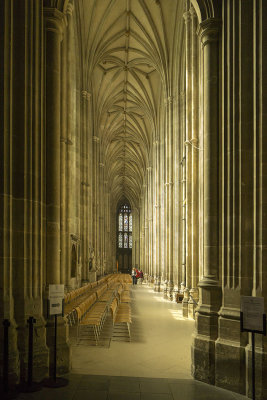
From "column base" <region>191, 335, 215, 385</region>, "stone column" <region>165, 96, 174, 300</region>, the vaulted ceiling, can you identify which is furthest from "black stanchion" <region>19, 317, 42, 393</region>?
the vaulted ceiling

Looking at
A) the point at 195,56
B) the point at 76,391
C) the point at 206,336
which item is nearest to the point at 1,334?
the point at 76,391

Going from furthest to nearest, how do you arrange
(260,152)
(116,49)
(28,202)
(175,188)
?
(116,49)
(175,188)
(28,202)
(260,152)

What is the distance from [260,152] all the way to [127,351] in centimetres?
595

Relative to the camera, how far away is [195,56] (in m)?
16.7

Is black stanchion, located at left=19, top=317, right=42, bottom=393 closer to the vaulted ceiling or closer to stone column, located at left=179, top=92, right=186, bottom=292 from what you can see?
stone column, located at left=179, top=92, right=186, bottom=292

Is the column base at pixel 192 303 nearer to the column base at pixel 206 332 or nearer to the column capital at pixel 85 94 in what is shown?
the column base at pixel 206 332

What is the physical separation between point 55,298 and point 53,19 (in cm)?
605

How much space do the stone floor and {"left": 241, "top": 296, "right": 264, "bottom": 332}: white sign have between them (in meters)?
1.51

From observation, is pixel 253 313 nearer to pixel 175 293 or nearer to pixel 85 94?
A: pixel 175 293

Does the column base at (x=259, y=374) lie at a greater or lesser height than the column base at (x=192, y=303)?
greater

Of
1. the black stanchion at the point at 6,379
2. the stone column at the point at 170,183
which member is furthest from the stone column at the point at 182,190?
the black stanchion at the point at 6,379

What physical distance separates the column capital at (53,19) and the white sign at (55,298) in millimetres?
5662

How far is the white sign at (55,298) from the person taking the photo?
6828 mm

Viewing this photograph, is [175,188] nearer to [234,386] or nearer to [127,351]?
[127,351]
